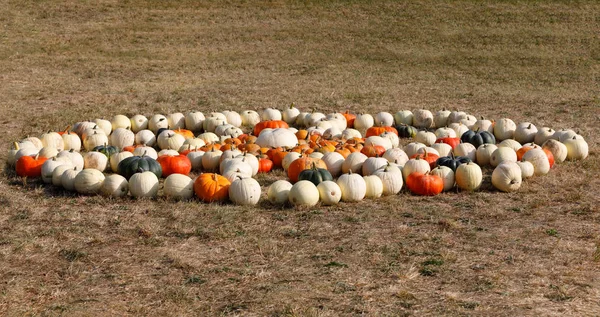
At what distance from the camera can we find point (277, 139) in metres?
10.9

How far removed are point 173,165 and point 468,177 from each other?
379 centimetres

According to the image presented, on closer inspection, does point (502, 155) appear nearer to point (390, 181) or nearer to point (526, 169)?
point (526, 169)

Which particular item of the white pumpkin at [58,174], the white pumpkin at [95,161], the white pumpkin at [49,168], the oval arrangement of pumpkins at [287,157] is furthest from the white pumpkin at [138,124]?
the white pumpkin at [58,174]

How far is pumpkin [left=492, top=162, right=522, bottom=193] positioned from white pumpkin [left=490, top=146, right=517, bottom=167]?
29.6 inches

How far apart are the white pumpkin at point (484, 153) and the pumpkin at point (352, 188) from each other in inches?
94.9

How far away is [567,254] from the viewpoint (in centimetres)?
690

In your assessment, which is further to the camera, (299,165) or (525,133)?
(525,133)

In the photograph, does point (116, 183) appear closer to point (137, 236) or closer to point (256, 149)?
point (137, 236)

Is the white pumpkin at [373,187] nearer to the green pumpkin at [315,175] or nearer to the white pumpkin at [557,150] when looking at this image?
the green pumpkin at [315,175]

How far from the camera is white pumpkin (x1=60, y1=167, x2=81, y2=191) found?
8945 millimetres

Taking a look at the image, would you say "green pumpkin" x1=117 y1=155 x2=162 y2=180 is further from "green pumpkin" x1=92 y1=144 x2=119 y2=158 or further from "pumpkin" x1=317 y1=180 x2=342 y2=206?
"pumpkin" x1=317 y1=180 x2=342 y2=206

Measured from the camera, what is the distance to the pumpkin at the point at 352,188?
8.63 m

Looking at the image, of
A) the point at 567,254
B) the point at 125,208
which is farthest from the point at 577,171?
the point at 125,208

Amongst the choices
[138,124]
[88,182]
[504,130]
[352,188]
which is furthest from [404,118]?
[88,182]
